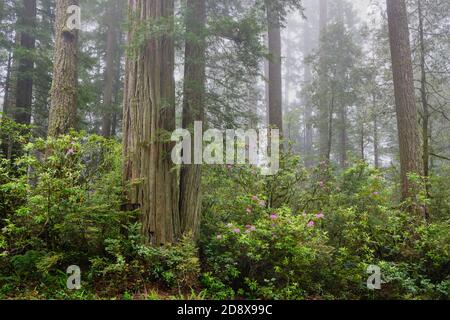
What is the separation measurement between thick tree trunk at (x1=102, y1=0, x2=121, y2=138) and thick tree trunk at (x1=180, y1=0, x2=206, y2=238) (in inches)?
275

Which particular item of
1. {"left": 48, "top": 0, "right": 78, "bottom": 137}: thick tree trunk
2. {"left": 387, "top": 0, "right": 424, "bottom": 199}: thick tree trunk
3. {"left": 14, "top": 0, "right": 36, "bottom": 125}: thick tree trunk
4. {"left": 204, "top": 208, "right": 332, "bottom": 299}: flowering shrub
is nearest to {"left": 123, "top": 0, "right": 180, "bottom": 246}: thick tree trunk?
{"left": 204, "top": 208, "right": 332, "bottom": 299}: flowering shrub

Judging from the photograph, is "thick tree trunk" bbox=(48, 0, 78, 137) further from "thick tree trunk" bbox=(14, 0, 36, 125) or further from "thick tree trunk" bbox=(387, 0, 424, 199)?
"thick tree trunk" bbox=(387, 0, 424, 199)

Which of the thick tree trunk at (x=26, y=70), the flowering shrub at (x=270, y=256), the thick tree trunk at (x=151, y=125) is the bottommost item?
the flowering shrub at (x=270, y=256)

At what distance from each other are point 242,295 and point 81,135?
342 cm

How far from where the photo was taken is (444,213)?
6789 mm

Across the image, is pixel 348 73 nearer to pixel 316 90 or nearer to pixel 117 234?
pixel 316 90

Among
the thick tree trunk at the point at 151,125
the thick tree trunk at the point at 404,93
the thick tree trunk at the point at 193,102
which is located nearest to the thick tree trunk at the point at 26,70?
the thick tree trunk at the point at 151,125

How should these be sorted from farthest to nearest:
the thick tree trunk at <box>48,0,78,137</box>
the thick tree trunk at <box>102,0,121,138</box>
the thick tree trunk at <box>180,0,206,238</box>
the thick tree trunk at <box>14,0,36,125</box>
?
the thick tree trunk at <box>102,0,121,138</box> < the thick tree trunk at <box>14,0,36,125</box> < the thick tree trunk at <box>48,0,78,137</box> < the thick tree trunk at <box>180,0,206,238</box>

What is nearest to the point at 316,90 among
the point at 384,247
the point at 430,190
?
the point at 430,190

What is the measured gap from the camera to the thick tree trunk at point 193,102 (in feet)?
17.8

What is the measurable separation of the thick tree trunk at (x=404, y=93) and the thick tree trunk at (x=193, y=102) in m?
4.45

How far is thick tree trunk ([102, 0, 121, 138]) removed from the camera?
11781 mm

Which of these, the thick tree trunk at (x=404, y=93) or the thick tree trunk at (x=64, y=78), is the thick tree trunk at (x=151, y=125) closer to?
the thick tree trunk at (x=64, y=78)
